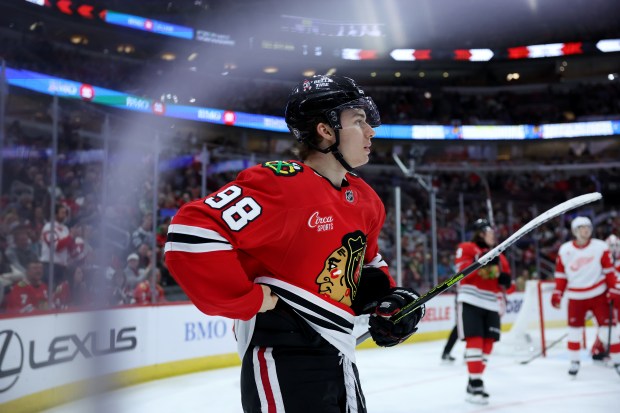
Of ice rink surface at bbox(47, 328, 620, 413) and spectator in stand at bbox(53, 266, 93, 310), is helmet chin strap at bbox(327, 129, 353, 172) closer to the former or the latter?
ice rink surface at bbox(47, 328, 620, 413)

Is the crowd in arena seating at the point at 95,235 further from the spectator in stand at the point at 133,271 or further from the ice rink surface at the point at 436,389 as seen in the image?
the ice rink surface at the point at 436,389

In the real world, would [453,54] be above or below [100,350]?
above

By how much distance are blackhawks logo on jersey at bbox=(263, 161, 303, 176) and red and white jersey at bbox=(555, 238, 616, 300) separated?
5.33 meters

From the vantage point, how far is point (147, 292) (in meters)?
6.39

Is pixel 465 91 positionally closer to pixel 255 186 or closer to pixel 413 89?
pixel 413 89

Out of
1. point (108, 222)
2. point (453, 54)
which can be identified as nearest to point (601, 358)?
point (108, 222)

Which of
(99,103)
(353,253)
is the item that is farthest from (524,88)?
(353,253)

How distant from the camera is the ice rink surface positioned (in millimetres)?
4758

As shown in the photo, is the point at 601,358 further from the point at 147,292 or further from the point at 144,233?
the point at 144,233

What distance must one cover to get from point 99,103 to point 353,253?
14.6m

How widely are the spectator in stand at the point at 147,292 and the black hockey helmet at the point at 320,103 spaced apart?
471 cm

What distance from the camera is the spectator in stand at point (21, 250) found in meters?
4.93

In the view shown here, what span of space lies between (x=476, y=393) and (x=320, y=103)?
3885 mm

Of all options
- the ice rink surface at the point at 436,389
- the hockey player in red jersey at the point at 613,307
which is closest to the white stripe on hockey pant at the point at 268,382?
the ice rink surface at the point at 436,389
